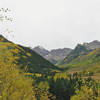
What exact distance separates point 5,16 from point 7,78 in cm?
710

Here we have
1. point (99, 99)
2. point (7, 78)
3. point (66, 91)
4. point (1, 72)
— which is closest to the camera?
point (1, 72)

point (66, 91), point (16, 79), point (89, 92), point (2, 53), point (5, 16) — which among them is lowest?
point (66, 91)

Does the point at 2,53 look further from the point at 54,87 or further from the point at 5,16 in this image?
→ the point at 54,87

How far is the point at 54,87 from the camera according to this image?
89.8 meters

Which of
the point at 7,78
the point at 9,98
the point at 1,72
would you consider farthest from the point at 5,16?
the point at 9,98

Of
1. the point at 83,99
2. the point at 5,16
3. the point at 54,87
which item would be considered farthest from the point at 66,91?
the point at 5,16

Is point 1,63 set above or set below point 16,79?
above

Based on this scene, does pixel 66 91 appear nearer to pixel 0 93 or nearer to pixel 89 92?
pixel 89 92

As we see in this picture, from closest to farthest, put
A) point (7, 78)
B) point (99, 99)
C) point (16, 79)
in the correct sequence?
point (7, 78)
point (16, 79)
point (99, 99)

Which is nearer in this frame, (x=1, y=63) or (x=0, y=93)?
(x=1, y=63)

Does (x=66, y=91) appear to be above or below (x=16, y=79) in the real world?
below

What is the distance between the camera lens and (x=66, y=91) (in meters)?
88.6

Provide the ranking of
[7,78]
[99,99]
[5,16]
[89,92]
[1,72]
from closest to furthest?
[5,16]
[1,72]
[7,78]
[89,92]
[99,99]

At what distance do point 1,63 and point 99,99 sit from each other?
26.7 metres
